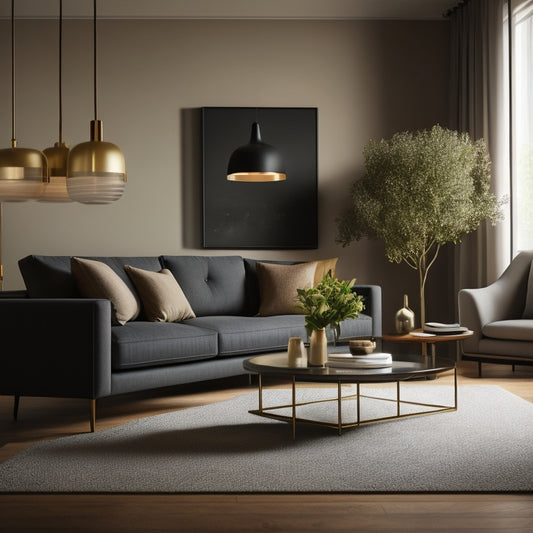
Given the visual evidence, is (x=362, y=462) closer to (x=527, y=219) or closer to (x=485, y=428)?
(x=485, y=428)

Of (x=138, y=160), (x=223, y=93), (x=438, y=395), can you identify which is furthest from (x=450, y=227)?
(x=138, y=160)

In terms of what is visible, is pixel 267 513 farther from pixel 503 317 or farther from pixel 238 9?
pixel 238 9

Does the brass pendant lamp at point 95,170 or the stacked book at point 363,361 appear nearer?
the brass pendant lamp at point 95,170

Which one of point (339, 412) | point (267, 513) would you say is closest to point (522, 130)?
point (339, 412)

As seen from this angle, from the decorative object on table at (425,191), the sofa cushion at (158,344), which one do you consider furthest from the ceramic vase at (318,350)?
the decorative object on table at (425,191)

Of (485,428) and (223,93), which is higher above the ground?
(223,93)

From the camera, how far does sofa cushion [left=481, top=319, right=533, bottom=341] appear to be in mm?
5082

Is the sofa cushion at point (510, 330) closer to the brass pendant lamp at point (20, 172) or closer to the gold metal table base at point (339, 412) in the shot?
the gold metal table base at point (339, 412)

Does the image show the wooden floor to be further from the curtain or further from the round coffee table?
the curtain

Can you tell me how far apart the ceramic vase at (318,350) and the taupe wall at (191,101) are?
9.56 feet

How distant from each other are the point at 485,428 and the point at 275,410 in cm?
113

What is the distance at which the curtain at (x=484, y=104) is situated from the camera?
597 cm

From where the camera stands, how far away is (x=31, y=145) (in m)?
6.43

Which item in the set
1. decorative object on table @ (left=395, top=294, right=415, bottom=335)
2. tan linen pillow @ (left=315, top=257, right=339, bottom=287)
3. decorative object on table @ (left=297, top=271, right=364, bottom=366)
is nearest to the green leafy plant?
decorative object on table @ (left=297, top=271, right=364, bottom=366)
